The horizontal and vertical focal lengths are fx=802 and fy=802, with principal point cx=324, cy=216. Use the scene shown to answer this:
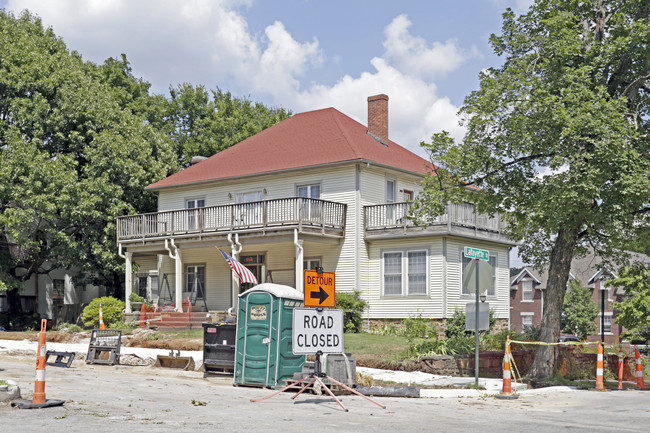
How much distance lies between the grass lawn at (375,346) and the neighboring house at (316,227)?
5072mm

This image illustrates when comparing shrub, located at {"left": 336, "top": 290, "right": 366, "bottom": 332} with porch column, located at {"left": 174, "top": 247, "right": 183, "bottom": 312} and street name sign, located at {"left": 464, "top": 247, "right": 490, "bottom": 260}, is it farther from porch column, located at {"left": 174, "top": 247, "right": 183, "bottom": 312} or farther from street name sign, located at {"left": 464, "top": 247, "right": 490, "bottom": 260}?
street name sign, located at {"left": 464, "top": 247, "right": 490, "bottom": 260}

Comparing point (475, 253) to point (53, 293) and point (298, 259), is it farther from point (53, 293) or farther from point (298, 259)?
point (53, 293)

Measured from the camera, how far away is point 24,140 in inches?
1425

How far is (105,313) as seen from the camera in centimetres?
3369

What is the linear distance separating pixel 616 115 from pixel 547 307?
16.5 feet

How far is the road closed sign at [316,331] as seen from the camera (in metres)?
13.2

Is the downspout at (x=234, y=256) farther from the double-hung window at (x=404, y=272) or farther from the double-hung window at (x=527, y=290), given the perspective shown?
the double-hung window at (x=527, y=290)

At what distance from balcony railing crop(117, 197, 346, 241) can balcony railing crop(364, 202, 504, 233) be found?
3.93 ft

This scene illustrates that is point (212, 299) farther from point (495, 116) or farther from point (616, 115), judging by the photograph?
point (616, 115)

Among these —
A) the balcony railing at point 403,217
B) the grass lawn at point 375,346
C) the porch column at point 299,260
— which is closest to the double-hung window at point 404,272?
the balcony railing at point 403,217

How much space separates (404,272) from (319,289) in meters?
18.5

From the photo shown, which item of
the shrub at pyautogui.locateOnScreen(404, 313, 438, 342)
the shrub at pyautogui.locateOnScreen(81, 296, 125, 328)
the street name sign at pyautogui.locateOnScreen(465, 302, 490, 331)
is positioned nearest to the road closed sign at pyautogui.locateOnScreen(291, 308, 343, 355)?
the street name sign at pyautogui.locateOnScreen(465, 302, 490, 331)

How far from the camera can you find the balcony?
31031 millimetres

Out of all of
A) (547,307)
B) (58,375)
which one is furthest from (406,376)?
(58,375)
